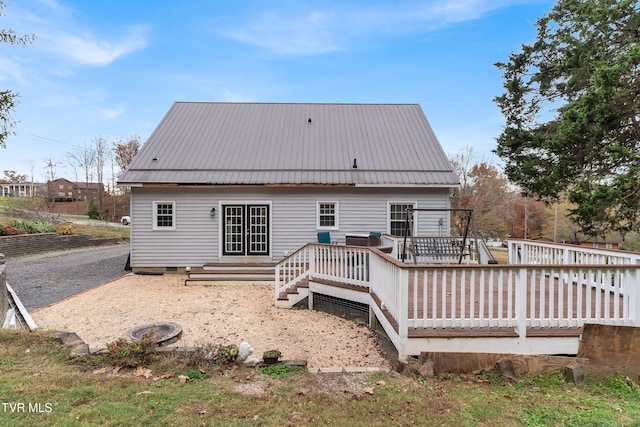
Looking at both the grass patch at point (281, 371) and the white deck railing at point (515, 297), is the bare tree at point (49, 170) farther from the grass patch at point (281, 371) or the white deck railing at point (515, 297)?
the white deck railing at point (515, 297)

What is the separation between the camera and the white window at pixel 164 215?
10.5 metres

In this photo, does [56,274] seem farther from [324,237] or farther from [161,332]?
[324,237]

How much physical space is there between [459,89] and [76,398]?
2128 centimetres

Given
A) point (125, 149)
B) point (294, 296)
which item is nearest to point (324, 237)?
point (294, 296)

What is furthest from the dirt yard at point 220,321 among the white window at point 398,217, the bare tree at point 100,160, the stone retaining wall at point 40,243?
the bare tree at point 100,160

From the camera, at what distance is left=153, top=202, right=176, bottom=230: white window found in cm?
1047

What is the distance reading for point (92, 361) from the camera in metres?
3.88

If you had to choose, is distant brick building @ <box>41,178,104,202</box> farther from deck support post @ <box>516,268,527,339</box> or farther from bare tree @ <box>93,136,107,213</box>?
deck support post @ <box>516,268,527,339</box>

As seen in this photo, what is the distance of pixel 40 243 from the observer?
48.9 ft

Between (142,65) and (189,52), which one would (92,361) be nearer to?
(189,52)

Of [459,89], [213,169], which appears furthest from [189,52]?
[459,89]

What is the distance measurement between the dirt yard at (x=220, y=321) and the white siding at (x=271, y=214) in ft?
6.08

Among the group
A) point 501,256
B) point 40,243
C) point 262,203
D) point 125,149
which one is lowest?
point 501,256

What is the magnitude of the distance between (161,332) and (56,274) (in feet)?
24.6
